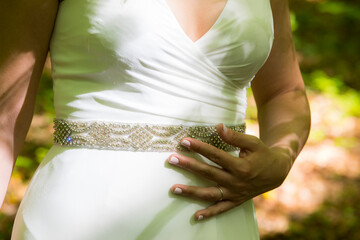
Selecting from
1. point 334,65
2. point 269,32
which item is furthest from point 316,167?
point 269,32

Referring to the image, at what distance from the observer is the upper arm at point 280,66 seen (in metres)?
1.56

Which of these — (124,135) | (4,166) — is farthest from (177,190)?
(4,166)

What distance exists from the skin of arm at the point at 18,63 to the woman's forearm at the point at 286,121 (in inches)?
32.4

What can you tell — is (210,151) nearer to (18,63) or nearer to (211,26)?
(211,26)

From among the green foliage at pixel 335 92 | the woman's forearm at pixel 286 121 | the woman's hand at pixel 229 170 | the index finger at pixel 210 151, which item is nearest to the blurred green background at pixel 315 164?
the green foliage at pixel 335 92

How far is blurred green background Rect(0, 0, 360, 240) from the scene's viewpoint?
388cm

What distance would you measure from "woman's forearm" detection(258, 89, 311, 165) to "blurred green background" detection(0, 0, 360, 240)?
7.62 feet

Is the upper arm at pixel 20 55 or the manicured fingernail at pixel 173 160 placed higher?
the upper arm at pixel 20 55

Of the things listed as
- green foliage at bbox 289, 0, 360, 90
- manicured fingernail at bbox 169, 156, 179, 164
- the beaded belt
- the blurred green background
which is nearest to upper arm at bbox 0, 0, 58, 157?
the beaded belt

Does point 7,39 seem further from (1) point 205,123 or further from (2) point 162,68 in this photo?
(1) point 205,123

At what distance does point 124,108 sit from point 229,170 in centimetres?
→ 33

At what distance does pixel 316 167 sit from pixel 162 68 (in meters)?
3.38

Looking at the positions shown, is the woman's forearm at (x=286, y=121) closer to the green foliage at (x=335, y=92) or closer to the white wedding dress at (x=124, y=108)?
the white wedding dress at (x=124, y=108)

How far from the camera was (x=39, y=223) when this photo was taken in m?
1.11
